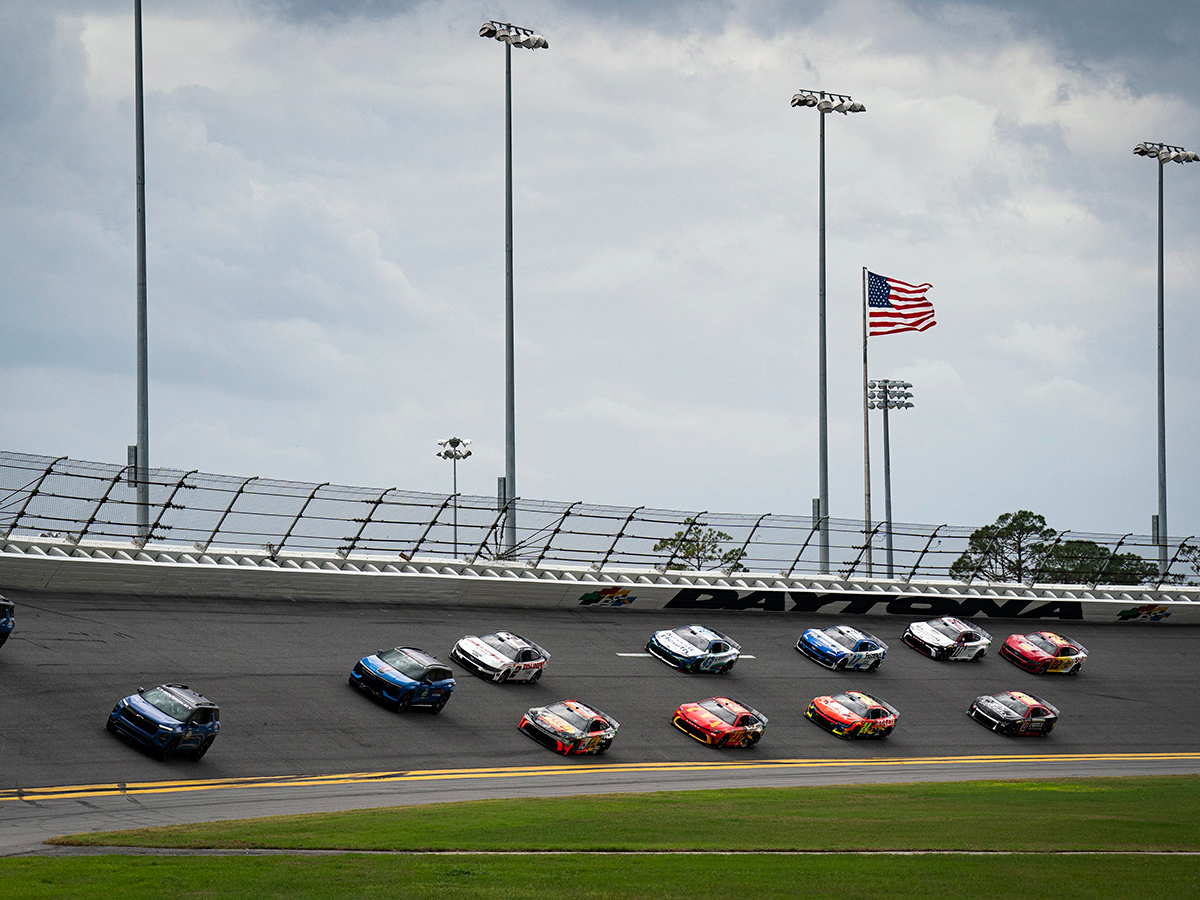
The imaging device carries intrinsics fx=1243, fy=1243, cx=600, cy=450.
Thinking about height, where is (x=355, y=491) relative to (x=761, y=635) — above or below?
above

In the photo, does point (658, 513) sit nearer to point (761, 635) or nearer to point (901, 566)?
point (761, 635)

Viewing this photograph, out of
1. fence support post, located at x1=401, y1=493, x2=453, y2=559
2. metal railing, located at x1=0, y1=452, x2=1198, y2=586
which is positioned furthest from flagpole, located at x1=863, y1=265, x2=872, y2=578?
fence support post, located at x1=401, y1=493, x2=453, y2=559

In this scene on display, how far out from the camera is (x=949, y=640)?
4066 cm

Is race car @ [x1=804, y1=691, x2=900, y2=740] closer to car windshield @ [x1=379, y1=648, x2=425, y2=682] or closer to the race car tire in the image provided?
car windshield @ [x1=379, y1=648, x2=425, y2=682]

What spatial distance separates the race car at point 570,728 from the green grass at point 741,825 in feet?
15.5

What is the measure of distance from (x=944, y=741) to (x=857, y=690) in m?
3.32

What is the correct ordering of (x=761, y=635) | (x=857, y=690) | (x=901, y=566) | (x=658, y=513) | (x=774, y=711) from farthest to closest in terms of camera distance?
(x=901, y=566)
(x=658, y=513)
(x=761, y=635)
(x=857, y=690)
(x=774, y=711)

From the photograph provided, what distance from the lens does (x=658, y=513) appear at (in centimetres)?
4359

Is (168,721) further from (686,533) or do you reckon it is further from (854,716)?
(686,533)

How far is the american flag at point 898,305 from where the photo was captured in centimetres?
4834

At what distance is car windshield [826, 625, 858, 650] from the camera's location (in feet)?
124

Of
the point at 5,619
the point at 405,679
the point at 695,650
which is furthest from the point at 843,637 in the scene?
the point at 5,619

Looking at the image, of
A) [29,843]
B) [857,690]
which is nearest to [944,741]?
[857,690]

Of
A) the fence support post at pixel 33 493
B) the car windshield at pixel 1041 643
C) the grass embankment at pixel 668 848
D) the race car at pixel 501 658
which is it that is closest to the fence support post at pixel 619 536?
the race car at pixel 501 658
